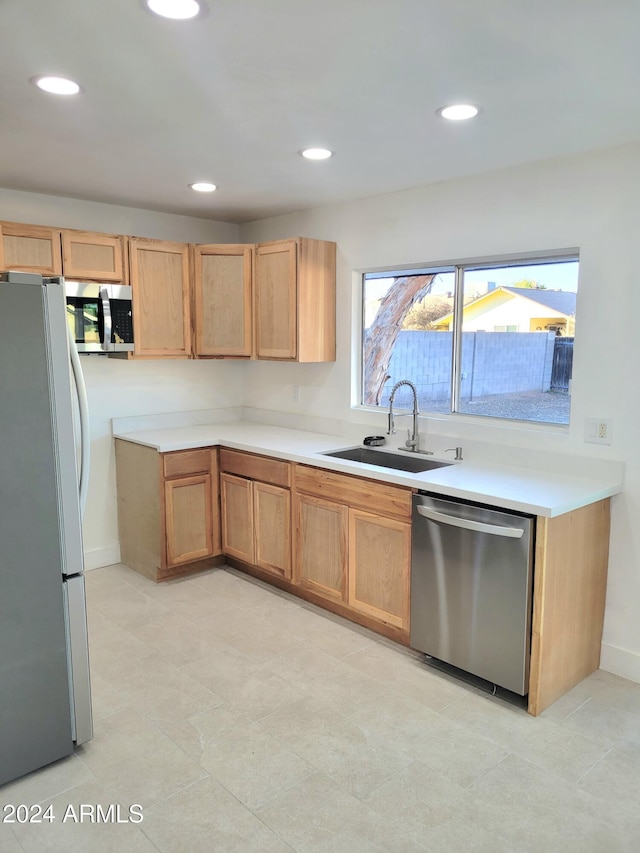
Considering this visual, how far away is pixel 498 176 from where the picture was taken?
10.2 feet

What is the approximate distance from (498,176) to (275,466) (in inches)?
77.0

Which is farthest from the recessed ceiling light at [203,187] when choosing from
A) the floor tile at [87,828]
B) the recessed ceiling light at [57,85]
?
the floor tile at [87,828]

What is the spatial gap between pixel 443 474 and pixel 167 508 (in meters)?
1.79

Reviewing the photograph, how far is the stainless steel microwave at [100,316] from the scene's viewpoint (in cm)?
362

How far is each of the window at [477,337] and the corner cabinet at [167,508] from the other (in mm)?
1184

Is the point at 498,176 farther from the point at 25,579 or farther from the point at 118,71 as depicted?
the point at 25,579

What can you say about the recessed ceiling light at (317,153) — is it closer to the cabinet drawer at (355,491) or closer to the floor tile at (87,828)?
the cabinet drawer at (355,491)

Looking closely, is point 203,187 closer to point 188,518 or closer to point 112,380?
point 112,380

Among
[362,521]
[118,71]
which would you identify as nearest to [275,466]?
[362,521]

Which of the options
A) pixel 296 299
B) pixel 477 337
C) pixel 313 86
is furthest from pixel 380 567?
pixel 313 86

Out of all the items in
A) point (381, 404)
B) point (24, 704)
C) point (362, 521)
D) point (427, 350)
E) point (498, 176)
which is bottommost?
point (24, 704)

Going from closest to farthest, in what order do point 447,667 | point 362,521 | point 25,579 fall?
point 25,579 < point 447,667 < point 362,521

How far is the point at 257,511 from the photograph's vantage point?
151 inches

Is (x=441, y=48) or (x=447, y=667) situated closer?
(x=441, y=48)
